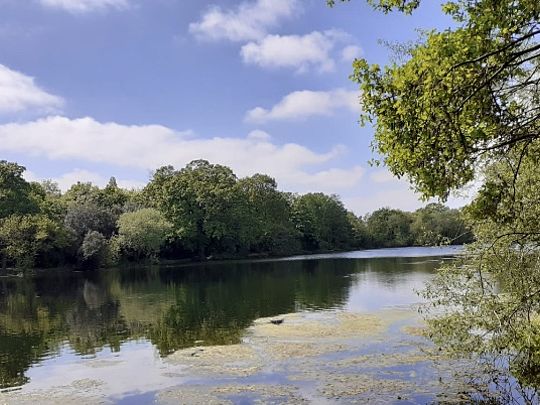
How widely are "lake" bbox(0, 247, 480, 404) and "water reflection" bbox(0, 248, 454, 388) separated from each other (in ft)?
0.39

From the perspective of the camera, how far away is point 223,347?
21.9m

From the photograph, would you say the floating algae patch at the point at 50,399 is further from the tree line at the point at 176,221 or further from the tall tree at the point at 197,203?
the tall tree at the point at 197,203

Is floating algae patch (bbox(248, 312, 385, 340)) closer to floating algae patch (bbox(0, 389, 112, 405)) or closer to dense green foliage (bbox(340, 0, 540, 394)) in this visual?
floating algae patch (bbox(0, 389, 112, 405))

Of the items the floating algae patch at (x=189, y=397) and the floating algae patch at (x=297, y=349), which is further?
the floating algae patch at (x=297, y=349)

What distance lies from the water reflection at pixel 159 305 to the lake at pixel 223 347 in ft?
0.39

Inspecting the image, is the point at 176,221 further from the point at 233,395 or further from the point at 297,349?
the point at 233,395

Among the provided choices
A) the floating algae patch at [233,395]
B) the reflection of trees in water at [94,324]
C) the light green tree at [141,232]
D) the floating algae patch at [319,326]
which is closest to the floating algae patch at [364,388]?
the floating algae patch at [233,395]

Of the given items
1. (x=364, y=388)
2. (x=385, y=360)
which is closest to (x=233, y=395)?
(x=364, y=388)

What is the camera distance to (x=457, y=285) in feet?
46.2

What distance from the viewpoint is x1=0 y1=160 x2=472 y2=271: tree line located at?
233 feet

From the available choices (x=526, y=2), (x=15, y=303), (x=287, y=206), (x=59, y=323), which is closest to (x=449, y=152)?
(x=526, y=2)

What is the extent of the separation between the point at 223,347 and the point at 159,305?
1556 centimetres

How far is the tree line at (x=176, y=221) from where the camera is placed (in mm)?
70938

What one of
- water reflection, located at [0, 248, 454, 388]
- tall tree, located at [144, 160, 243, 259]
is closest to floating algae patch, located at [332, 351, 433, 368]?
water reflection, located at [0, 248, 454, 388]
